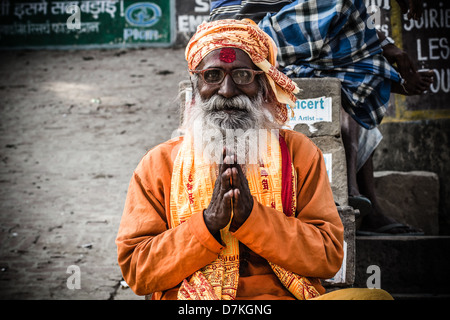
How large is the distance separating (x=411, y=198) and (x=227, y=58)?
300cm

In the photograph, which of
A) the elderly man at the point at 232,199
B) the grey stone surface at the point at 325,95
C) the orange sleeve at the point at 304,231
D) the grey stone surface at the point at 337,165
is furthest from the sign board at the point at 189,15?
the orange sleeve at the point at 304,231

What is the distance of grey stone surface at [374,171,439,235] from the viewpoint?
4.23 meters

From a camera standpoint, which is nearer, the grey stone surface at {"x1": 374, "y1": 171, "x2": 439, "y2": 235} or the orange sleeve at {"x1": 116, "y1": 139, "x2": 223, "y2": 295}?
the orange sleeve at {"x1": 116, "y1": 139, "x2": 223, "y2": 295}

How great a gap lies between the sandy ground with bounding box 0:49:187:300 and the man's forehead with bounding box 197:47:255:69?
6.65ft

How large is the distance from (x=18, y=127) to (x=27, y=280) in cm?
314

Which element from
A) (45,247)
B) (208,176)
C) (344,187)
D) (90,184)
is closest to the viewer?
(208,176)

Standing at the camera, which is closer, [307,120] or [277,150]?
[277,150]

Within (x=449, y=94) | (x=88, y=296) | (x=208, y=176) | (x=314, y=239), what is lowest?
(x=88, y=296)

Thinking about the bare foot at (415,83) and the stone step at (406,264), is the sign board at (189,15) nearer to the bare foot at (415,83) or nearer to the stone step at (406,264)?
the bare foot at (415,83)

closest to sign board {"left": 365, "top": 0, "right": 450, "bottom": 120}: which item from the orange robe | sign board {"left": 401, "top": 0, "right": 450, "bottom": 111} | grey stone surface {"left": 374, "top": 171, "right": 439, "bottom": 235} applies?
sign board {"left": 401, "top": 0, "right": 450, "bottom": 111}

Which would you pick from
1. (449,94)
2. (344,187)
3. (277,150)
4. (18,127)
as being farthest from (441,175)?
(18,127)

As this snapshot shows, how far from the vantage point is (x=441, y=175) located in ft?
15.8

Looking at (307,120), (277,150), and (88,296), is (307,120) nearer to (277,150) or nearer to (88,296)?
(277,150)

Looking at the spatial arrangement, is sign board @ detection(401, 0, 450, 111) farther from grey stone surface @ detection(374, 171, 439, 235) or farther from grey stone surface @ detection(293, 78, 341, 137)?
grey stone surface @ detection(293, 78, 341, 137)
